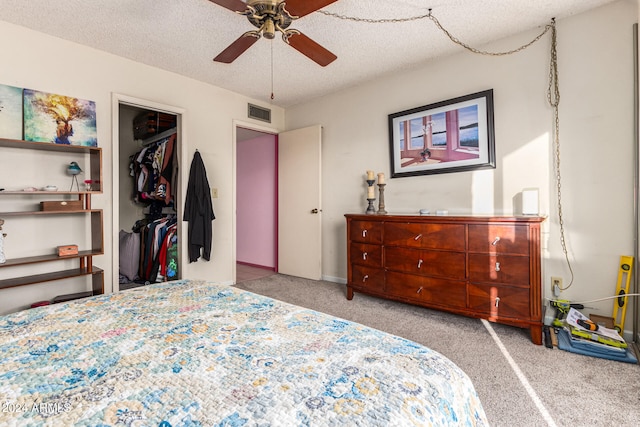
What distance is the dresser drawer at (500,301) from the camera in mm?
2207

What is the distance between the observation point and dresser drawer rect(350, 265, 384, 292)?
9.72 feet

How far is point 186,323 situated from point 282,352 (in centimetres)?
46

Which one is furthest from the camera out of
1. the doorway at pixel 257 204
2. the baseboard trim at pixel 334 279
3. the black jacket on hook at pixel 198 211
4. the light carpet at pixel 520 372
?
the doorway at pixel 257 204

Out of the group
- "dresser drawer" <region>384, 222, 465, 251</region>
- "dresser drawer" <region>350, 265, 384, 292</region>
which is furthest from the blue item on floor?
"dresser drawer" <region>350, 265, 384, 292</region>

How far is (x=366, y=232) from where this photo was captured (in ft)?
10.1

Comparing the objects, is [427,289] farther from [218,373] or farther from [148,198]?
[148,198]

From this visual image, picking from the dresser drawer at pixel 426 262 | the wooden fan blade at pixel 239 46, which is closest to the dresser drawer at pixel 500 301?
the dresser drawer at pixel 426 262

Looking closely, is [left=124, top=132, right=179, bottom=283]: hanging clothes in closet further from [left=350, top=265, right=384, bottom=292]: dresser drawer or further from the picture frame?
the picture frame

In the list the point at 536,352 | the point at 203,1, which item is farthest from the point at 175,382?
the point at 203,1

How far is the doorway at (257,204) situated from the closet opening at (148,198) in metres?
1.13

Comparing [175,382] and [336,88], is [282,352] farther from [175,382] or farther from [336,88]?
[336,88]

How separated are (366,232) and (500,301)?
50.3 inches

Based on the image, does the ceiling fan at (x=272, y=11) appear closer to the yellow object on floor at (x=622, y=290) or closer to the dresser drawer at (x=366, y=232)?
the dresser drawer at (x=366, y=232)

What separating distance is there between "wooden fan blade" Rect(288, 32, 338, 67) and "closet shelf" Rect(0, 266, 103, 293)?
245 centimetres
